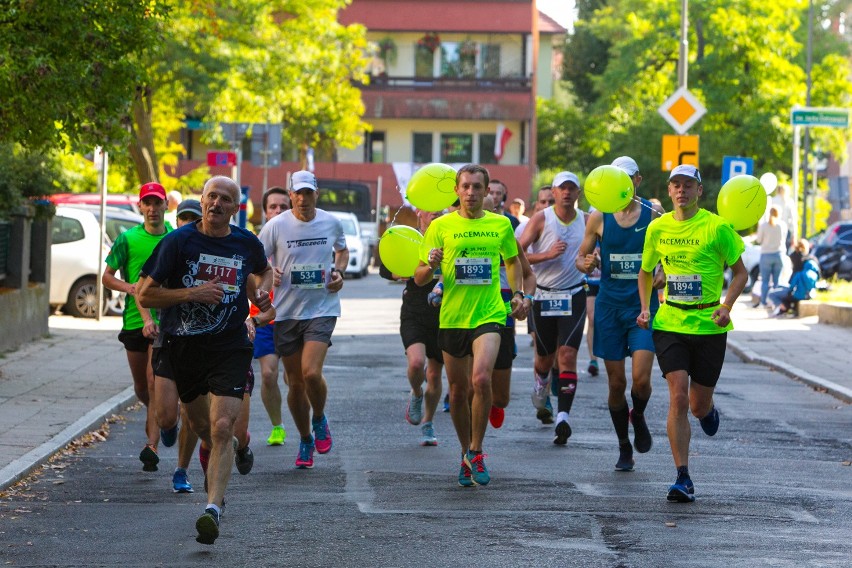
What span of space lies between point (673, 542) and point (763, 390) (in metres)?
A: 9.14

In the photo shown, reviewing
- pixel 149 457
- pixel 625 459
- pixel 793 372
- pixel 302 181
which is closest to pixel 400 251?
pixel 302 181

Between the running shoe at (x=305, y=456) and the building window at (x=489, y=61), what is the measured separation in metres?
64.3

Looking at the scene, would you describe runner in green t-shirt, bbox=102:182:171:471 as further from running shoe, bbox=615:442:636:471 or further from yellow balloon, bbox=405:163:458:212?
running shoe, bbox=615:442:636:471

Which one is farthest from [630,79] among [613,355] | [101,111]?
[613,355]

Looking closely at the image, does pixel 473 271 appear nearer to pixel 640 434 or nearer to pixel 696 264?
pixel 696 264

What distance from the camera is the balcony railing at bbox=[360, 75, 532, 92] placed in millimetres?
73375

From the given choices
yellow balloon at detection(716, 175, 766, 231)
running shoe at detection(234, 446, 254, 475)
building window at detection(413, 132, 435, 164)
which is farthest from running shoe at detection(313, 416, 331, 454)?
building window at detection(413, 132, 435, 164)

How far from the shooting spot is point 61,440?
11867 mm

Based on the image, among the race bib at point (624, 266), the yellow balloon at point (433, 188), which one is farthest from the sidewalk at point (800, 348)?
the yellow balloon at point (433, 188)

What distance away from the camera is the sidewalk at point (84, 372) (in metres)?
12.1

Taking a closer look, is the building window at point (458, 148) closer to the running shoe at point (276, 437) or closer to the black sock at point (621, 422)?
the running shoe at point (276, 437)

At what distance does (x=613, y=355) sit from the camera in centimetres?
1098

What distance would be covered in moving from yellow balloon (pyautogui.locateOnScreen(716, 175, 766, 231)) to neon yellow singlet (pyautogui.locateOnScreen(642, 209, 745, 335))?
373 millimetres

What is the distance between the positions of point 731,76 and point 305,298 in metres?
50.9
